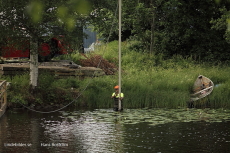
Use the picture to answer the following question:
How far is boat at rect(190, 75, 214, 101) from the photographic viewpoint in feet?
92.8

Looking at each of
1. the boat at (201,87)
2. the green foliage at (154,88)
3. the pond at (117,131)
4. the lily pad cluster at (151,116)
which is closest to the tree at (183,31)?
the green foliage at (154,88)

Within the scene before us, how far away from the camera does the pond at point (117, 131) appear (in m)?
16.5

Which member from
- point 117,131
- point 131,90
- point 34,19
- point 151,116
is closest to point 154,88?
point 131,90

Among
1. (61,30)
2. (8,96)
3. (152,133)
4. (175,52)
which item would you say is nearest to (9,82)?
(8,96)

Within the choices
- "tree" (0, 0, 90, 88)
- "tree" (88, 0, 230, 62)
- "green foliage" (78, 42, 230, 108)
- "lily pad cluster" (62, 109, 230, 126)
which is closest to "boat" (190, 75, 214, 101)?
"green foliage" (78, 42, 230, 108)

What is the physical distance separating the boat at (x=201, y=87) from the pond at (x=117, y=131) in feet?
8.32

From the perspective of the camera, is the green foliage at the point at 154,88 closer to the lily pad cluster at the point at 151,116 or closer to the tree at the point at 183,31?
the lily pad cluster at the point at 151,116

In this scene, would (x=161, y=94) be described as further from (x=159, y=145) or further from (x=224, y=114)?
(x=159, y=145)

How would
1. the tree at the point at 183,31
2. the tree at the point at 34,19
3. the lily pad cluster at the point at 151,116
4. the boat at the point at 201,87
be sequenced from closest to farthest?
the lily pad cluster at the point at 151,116, the tree at the point at 34,19, the boat at the point at 201,87, the tree at the point at 183,31

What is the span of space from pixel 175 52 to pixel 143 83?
14.0 meters

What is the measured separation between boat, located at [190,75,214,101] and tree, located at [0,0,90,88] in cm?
710

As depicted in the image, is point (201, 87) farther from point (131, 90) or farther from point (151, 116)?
point (151, 116)

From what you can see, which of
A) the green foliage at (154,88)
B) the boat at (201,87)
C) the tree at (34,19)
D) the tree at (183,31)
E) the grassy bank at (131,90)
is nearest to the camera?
the tree at (34,19)

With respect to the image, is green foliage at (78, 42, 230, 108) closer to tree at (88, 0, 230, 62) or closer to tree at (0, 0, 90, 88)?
tree at (0, 0, 90, 88)
